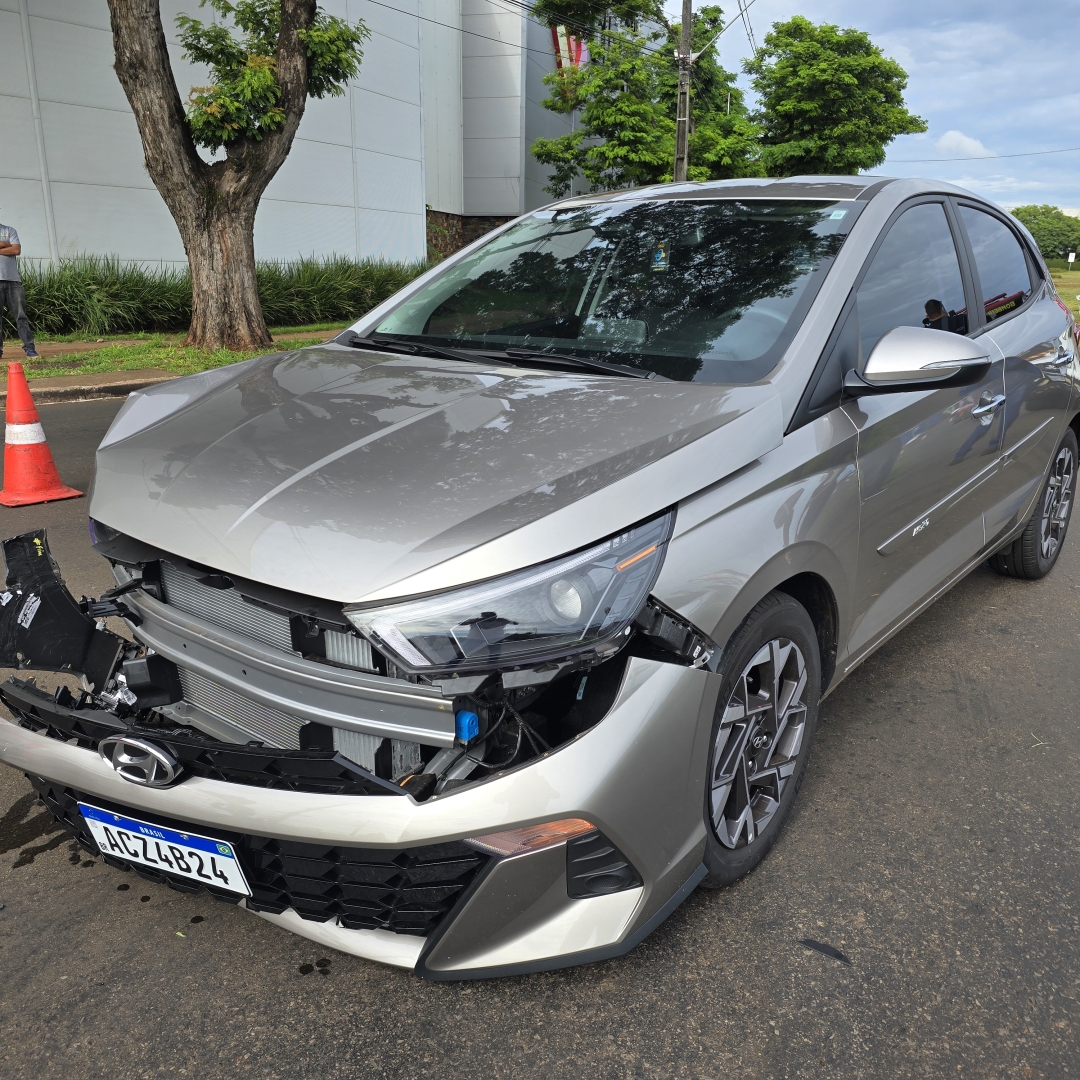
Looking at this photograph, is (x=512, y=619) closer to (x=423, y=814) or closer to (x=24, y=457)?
(x=423, y=814)

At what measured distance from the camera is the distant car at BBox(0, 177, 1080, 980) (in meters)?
1.69

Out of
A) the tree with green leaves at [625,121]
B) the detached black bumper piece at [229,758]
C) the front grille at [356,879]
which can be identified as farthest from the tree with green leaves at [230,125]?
the tree with green leaves at [625,121]

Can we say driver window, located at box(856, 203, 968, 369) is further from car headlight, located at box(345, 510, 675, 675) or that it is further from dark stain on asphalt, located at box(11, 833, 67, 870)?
dark stain on asphalt, located at box(11, 833, 67, 870)

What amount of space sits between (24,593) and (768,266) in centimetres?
210

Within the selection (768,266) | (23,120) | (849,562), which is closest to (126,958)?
(849,562)

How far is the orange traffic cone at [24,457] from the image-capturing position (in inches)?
218

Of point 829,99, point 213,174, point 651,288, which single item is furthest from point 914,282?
point 829,99

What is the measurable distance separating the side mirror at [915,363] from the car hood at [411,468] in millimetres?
357

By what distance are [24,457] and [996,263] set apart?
5194 mm

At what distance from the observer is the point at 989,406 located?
321 centimetres

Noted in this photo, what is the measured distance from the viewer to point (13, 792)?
2689mm

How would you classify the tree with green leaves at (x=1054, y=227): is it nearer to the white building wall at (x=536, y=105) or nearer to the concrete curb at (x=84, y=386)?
the white building wall at (x=536, y=105)

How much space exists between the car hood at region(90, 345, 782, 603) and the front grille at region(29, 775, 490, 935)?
1.54 ft

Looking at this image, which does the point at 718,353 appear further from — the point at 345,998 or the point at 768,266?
the point at 345,998
